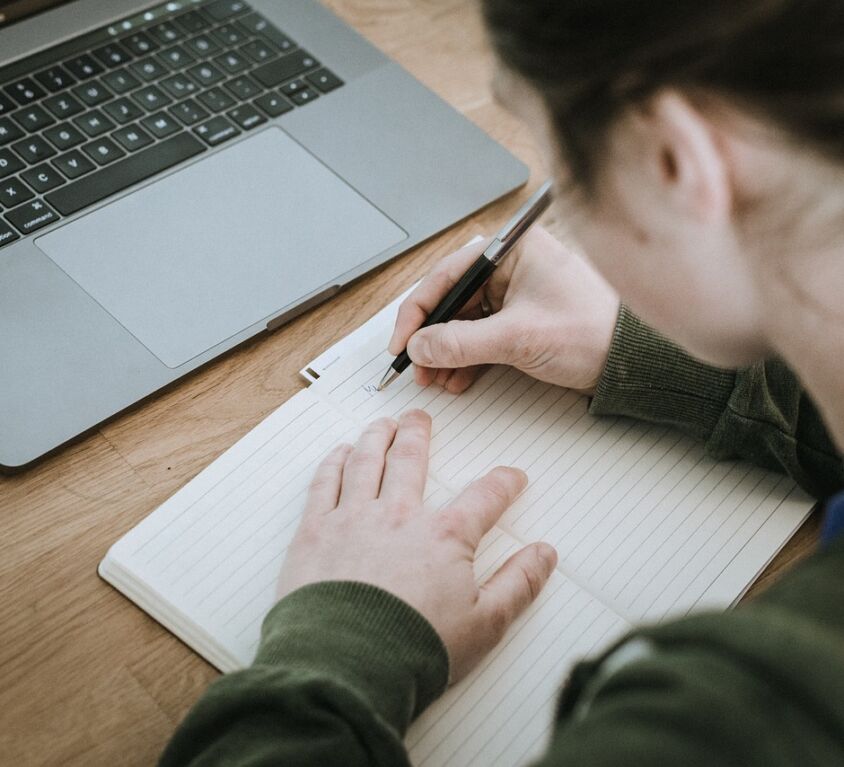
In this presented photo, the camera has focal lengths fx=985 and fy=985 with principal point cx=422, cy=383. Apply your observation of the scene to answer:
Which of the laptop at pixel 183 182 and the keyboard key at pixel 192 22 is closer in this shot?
the laptop at pixel 183 182

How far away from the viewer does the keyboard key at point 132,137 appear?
2.59ft

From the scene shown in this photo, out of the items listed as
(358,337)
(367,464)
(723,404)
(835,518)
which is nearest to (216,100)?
(358,337)

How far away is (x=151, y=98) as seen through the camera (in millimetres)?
820

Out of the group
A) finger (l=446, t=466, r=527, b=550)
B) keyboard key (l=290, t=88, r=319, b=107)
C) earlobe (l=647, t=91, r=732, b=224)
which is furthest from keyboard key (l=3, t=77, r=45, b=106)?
earlobe (l=647, t=91, r=732, b=224)

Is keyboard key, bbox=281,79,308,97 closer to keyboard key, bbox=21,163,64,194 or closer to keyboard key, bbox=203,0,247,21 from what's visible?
keyboard key, bbox=203,0,247,21

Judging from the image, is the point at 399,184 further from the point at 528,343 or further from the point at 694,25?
the point at 694,25

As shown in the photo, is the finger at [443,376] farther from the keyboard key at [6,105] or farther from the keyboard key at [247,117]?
the keyboard key at [6,105]

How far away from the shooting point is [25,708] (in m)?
0.55

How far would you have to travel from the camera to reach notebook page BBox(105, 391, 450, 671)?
1.89ft

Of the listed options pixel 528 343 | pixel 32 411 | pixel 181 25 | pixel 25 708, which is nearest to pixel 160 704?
pixel 25 708

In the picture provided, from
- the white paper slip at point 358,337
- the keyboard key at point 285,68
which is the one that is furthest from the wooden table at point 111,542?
the keyboard key at point 285,68

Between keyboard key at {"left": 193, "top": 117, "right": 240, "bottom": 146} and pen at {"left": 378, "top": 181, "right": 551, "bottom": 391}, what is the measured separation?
25cm

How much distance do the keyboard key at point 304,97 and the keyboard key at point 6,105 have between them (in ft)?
0.74

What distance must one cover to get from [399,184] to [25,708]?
0.48 m
